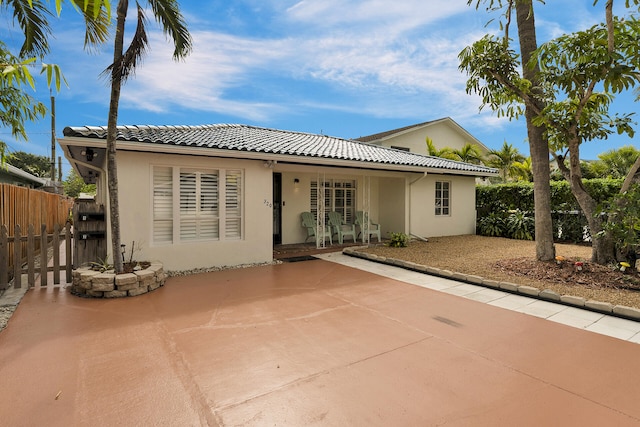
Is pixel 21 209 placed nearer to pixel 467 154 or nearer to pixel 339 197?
pixel 339 197

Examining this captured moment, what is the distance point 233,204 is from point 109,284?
10.2 ft

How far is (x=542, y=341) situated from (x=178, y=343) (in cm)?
418

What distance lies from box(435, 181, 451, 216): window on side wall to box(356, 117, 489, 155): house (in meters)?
8.80

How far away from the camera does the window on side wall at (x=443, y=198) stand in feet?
41.2

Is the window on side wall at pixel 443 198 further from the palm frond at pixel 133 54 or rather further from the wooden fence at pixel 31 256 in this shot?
the wooden fence at pixel 31 256

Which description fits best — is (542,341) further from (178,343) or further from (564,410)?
(178,343)

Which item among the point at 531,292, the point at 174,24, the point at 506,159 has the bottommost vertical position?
the point at 531,292

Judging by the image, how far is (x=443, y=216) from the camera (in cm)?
1262

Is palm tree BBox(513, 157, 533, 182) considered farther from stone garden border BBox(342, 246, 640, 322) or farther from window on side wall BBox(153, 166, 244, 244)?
window on side wall BBox(153, 166, 244, 244)

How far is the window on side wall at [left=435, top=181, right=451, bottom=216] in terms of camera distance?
41.2 feet

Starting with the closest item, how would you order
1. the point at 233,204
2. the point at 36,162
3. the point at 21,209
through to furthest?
the point at 233,204
the point at 21,209
the point at 36,162

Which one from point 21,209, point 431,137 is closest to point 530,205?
point 431,137

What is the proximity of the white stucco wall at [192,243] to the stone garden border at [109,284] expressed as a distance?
1260 millimetres

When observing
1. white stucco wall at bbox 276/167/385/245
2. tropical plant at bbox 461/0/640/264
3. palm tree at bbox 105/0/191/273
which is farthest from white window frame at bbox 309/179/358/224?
palm tree at bbox 105/0/191/273
